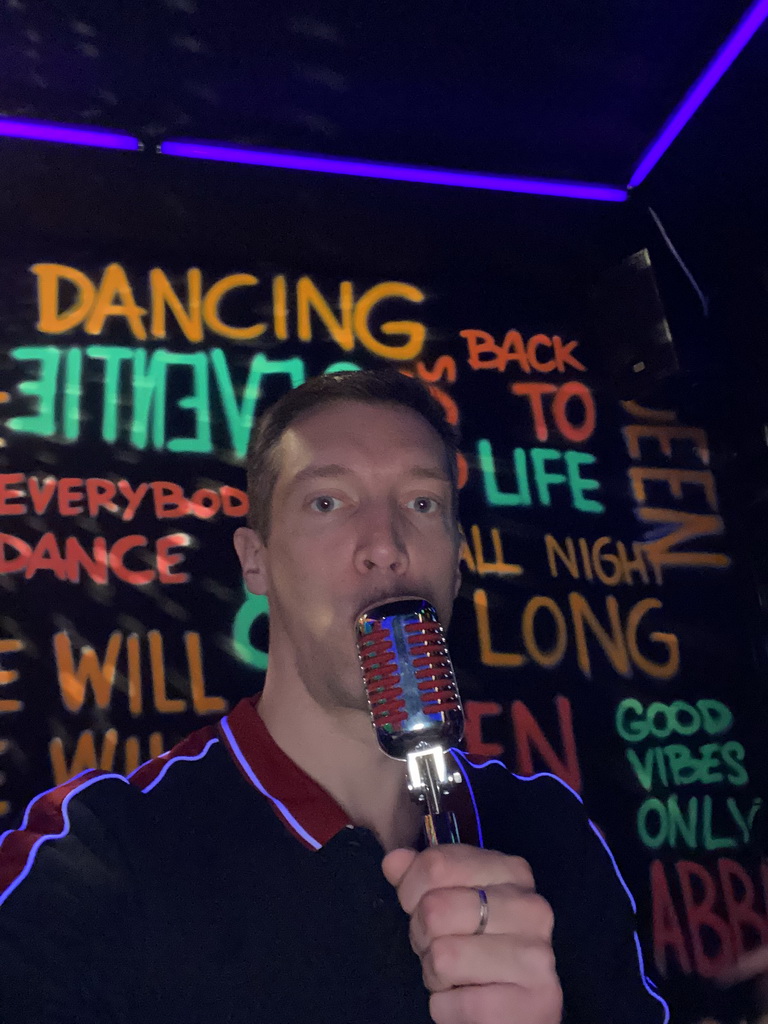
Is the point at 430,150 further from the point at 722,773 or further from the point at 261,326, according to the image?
the point at 722,773

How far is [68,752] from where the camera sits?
2061 mm

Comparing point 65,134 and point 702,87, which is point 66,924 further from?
point 702,87

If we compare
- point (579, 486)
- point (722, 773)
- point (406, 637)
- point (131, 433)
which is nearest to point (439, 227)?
point (579, 486)

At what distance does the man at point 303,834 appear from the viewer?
1.02 meters

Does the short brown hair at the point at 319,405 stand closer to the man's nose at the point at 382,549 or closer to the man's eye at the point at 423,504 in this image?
the man's eye at the point at 423,504

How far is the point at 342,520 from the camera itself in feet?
4.19

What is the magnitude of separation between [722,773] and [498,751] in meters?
0.69

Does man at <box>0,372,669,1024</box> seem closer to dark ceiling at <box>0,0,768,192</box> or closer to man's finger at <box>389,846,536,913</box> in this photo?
man's finger at <box>389,846,536,913</box>

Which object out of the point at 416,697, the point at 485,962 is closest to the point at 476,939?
the point at 485,962

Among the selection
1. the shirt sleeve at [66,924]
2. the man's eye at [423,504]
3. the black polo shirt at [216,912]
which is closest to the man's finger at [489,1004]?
the black polo shirt at [216,912]

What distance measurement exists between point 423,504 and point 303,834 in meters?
0.52

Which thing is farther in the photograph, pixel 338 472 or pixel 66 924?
pixel 338 472

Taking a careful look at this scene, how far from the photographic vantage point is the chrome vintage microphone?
76 centimetres

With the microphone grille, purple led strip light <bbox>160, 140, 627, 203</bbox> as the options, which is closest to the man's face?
the microphone grille
